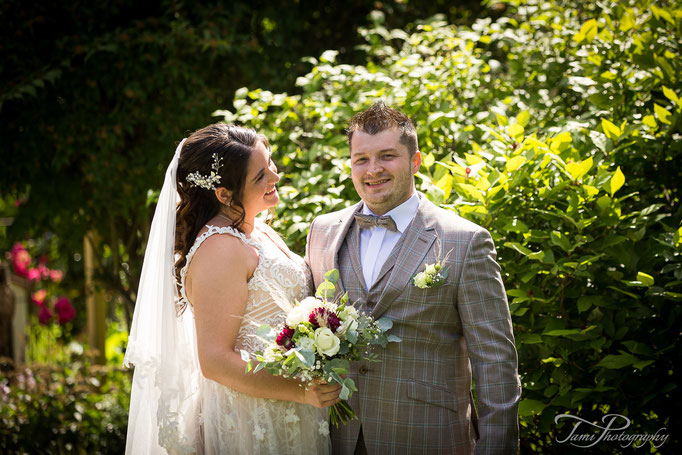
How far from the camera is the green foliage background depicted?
2.74 meters

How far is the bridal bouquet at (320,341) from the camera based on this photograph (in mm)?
1984

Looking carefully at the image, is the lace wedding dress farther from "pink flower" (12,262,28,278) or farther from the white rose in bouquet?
"pink flower" (12,262,28,278)

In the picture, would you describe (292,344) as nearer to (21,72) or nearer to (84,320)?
(21,72)

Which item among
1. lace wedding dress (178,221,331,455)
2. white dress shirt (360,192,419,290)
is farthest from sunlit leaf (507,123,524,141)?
lace wedding dress (178,221,331,455)

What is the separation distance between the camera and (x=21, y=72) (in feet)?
14.8

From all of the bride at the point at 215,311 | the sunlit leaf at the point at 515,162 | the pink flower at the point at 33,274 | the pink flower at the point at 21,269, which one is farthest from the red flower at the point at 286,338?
the pink flower at the point at 21,269

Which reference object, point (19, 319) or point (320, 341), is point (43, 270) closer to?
point (19, 319)

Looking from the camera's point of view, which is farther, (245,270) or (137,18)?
(137,18)

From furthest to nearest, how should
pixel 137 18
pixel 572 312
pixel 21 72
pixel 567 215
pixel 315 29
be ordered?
1. pixel 315 29
2. pixel 137 18
3. pixel 21 72
4. pixel 572 312
5. pixel 567 215

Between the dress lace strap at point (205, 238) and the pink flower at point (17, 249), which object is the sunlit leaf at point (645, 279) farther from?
the pink flower at point (17, 249)

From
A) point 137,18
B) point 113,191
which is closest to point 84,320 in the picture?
point 113,191

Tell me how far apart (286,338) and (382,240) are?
0.70 metres

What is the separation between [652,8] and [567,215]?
1.60 meters

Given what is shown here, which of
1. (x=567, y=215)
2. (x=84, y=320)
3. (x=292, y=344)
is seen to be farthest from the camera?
(x=84, y=320)
